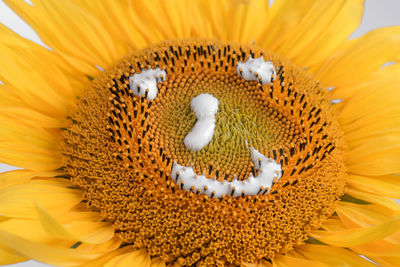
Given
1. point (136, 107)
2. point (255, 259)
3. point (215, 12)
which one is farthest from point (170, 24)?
point (255, 259)

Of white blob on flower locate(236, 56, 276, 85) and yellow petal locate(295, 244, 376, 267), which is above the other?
white blob on flower locate(236, 56, 276, 85)

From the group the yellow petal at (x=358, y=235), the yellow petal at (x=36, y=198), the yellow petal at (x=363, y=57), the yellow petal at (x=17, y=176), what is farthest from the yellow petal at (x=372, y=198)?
the yellow petal at (x=17, y=176)

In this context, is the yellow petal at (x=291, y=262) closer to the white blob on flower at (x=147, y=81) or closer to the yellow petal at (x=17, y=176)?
the white blob on flower at (x=147, y=81)

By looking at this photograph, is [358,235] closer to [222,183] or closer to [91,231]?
[222,183]

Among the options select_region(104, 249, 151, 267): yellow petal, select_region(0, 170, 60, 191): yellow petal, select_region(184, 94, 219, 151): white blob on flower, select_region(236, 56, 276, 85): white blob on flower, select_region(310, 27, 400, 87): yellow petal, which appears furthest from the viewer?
select_region(310, 27, 400, 87): yellow petal

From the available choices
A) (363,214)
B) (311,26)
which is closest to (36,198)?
(363,214)

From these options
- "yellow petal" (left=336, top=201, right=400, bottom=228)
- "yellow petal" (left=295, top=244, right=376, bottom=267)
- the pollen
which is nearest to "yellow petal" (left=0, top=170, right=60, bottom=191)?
the pollen

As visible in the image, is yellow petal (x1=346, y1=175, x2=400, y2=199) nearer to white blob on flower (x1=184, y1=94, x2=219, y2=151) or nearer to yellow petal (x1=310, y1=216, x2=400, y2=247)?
yellow petal (x1=310, y1=216, x2=400, y2=247)
